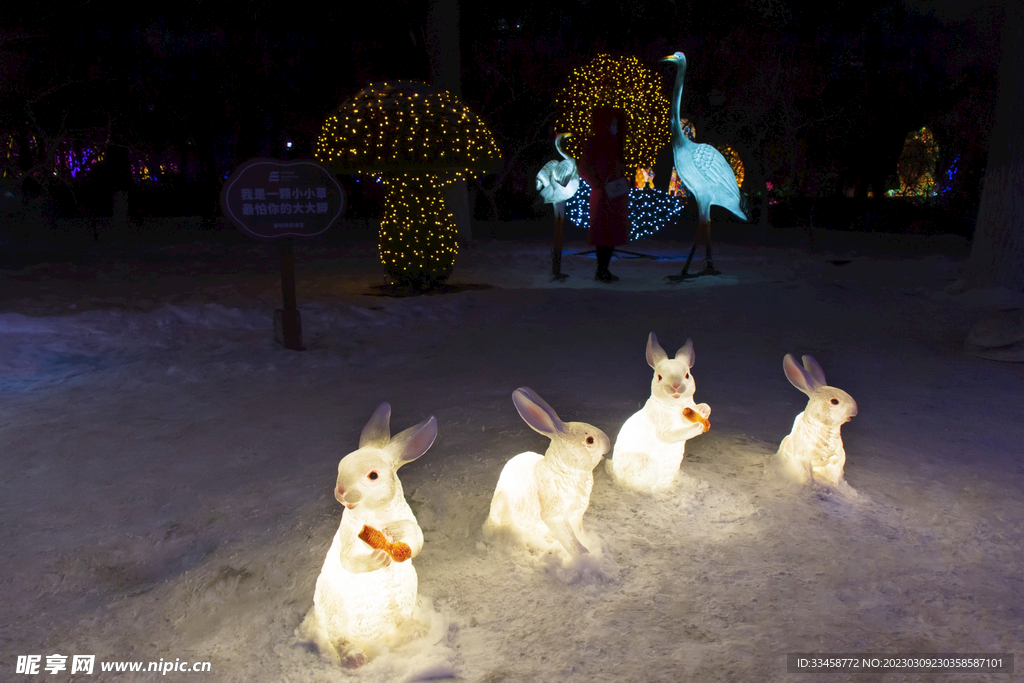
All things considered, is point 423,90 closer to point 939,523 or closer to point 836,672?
point 939,523

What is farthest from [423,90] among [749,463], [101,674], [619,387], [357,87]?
[357,87]

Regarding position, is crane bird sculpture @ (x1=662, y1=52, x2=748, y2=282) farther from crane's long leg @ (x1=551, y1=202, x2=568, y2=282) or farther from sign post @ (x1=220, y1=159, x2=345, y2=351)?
sign post @ (x1=220, y1=159, x2=345, y2=351)

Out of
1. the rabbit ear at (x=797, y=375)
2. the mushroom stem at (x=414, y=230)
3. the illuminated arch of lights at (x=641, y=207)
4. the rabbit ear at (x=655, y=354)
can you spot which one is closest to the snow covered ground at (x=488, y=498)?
the rabbit ear at (x=797, y=375)

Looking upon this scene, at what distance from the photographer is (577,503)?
9.22 feet

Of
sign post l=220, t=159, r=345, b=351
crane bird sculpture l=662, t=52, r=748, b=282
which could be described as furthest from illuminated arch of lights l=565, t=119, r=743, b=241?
sign post l=220, t=159, r=345, b=351

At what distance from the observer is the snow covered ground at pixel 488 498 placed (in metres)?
2.46

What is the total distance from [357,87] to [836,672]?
A: 19.5m

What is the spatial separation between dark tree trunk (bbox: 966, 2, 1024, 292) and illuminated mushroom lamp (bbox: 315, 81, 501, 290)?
5956 mm

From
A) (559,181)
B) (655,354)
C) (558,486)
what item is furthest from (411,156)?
(558,486)

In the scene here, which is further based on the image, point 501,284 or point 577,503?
point 501,284

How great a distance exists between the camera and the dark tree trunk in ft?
27.9

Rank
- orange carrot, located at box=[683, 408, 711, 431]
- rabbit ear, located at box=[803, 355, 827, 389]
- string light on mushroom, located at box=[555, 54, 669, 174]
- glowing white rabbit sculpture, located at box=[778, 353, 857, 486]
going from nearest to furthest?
orange carrot, located at box=[683, 408, 711, 431] < glowing white rabbit sculpture, located at box=[778, 353, 857, 486] < rabbit ear, located at box=[803, 355, 827, 389] < string light on mushroom, located at box=[555, 54, 669, 174]

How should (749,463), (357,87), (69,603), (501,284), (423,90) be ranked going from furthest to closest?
(357,87)
(501,284)
(423,90)
(749,463)
(69,603)

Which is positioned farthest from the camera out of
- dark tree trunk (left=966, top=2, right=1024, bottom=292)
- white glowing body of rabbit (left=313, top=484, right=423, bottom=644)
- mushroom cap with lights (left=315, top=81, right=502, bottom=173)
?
dark tree trunk (left=966, top=2, right=1024, bottom=292)
